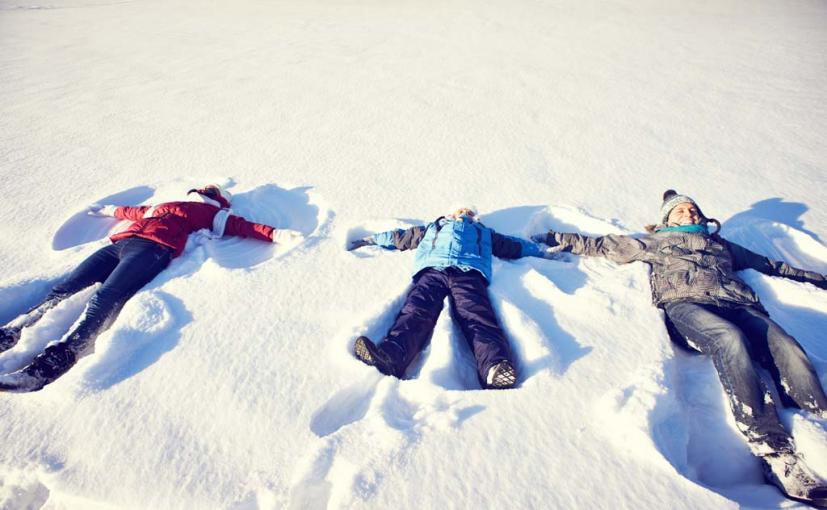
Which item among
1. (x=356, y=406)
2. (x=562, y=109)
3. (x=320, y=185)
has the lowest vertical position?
(x=356, y=406)

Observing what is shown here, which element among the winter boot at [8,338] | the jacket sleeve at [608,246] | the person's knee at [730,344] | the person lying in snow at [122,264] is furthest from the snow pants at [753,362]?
the winter boot at [8,338]

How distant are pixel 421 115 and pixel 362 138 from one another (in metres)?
1.03

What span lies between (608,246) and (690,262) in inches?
21.5

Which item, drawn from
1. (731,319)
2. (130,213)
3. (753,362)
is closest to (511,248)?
(731,319)

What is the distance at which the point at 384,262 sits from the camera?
10.3ft

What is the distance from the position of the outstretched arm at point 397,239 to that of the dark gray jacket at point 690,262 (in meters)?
1.12

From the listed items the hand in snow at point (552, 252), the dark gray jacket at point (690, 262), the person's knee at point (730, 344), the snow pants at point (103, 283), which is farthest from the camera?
the hand in snow at point (552, 252)

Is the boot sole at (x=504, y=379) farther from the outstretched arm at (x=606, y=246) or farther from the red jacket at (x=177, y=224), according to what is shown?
the red jacket at (x=177, y=224)

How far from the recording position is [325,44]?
860 centimetres

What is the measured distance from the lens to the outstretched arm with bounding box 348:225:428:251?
3.20 meters

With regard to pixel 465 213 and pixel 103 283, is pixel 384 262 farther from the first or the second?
pixel 103 283

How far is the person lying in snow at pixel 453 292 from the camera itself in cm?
226

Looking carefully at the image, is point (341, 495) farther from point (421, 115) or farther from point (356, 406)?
point (421, 115)

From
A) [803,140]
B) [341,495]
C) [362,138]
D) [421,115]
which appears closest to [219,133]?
[362,138]
